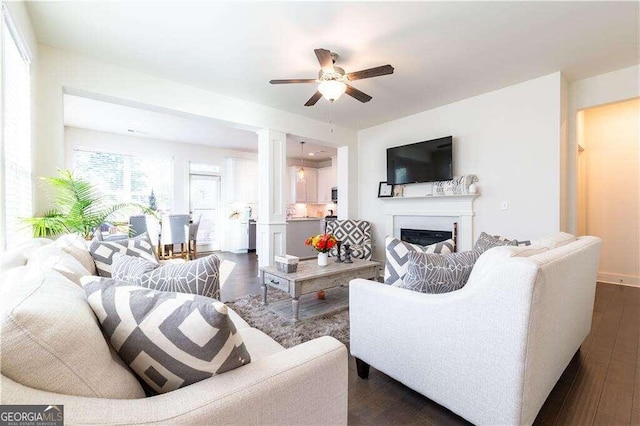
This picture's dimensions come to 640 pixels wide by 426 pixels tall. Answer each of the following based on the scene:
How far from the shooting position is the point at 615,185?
4.11 meters

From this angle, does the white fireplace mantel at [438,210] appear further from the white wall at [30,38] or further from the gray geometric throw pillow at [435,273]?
the white wall at [30,38]

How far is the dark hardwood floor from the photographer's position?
4.85 feet

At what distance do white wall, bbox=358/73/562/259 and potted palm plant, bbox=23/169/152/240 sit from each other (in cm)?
421

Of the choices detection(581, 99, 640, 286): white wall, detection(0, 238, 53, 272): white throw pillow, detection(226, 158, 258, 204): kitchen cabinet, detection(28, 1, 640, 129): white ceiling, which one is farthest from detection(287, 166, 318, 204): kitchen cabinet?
detection(0, 238, 53, 272): white throw pillow

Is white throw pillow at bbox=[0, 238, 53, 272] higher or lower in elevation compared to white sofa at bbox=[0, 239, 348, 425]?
higher

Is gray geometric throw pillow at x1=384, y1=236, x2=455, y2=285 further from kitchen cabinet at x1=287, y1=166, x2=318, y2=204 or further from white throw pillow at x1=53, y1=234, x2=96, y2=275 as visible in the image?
kitchen cabinet at x1=287, y1=166, x2=318, y2=204

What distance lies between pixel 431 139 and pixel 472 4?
240 centimetres

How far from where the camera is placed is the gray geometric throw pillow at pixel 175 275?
1158 millimetres

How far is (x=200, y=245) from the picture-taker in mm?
7031

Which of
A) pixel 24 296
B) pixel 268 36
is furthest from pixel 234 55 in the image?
pixel 24 296

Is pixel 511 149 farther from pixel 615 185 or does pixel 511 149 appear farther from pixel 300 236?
pixel 300 236

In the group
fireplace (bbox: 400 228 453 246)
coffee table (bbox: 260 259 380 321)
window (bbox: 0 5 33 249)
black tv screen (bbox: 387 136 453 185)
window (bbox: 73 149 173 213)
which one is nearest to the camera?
window (bbox: 0 5 33 249)

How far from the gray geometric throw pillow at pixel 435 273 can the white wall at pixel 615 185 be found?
416cm

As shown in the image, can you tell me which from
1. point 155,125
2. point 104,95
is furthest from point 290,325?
point 155,125
